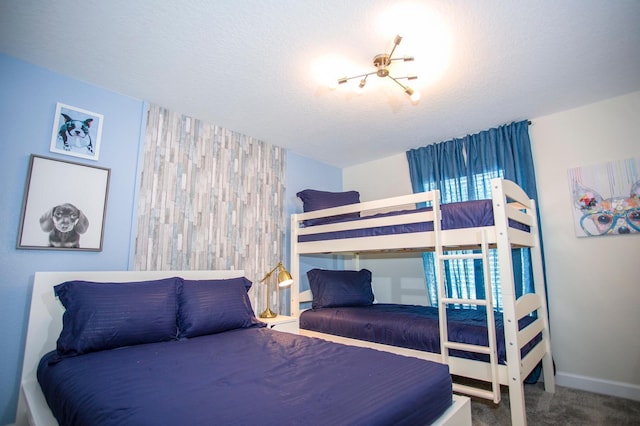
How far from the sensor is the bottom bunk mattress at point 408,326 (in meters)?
2.23

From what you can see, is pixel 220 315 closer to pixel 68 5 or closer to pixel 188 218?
pixel 188 218

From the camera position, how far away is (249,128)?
11.0 ft

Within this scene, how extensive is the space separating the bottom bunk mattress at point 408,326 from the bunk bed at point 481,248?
3cm

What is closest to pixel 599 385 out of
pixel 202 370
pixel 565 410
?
pixel 565 410

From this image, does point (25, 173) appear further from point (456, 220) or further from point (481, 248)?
point (481, 248)

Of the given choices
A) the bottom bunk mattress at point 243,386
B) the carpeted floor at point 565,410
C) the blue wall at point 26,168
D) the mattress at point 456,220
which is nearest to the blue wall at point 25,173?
the blue wall at point 26,168

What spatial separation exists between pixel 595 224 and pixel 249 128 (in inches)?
131

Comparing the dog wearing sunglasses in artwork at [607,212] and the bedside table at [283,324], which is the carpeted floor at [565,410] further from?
the bedside table at [283,324]

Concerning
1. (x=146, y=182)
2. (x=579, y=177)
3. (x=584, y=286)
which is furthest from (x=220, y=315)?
(x=579, y=177)

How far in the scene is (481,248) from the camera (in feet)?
7.84

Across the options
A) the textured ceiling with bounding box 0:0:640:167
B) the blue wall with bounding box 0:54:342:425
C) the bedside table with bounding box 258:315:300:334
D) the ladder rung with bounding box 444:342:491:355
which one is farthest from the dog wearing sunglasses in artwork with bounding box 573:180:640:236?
the blue wall with bounding box 0:54:342:425

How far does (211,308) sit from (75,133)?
5.48 ft

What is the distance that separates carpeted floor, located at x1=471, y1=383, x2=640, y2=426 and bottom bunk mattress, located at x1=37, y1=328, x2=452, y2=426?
42.3 inches

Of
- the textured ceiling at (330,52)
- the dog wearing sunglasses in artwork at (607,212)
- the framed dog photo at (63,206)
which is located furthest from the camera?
the dog wearing sunglasses in artwork at (607,212)
